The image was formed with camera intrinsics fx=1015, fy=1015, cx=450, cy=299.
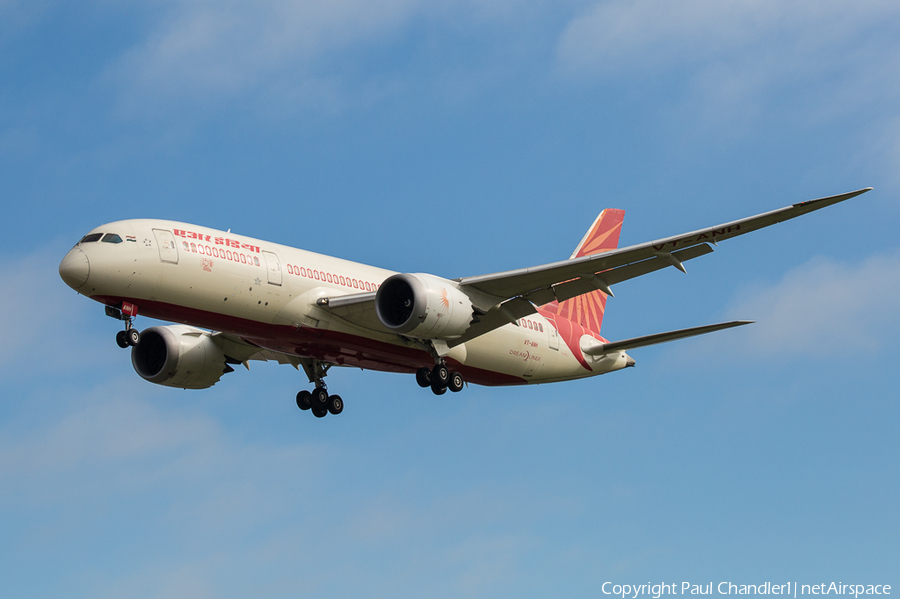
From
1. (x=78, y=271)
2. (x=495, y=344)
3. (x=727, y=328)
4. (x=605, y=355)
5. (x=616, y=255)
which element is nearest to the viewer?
(x=78, y=271)

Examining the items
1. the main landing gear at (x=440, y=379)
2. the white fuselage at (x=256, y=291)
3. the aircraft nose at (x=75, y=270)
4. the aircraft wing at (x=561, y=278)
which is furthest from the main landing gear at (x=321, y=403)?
the aircraft nose at (x=75, y=270)

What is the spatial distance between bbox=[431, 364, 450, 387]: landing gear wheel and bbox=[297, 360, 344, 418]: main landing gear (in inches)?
212

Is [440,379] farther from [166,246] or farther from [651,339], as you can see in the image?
[166,246]

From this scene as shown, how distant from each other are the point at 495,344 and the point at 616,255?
7.26 metres

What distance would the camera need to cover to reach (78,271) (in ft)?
87.2

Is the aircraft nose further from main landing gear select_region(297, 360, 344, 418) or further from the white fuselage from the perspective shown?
main landing gear select_region(297, 360, 344, 418)

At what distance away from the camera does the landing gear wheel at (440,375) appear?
3222cm

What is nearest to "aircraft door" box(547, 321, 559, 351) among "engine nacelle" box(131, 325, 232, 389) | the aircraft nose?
"engine nacelle" box(131, 325, 232, 389)

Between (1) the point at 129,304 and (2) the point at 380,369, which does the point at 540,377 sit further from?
(1) the point at 129,304

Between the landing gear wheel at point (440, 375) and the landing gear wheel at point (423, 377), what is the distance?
0.33m

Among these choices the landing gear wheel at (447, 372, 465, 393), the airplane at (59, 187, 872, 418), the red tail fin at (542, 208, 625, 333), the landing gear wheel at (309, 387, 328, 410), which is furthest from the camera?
the red tail fin at (542, 208, 625, 333)

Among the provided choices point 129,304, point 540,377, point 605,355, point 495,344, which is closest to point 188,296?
point 129,304

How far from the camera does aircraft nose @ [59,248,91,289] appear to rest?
2659 centimetres

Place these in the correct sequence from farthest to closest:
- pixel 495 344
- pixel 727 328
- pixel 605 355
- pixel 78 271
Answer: pixel 605 355 → pixel 495 344 → pixel 727 328 → pixel 78 271
